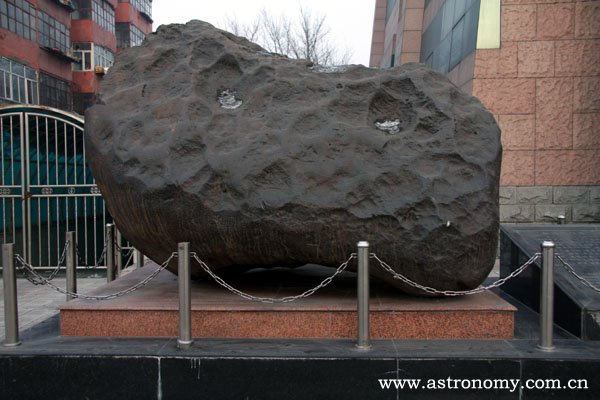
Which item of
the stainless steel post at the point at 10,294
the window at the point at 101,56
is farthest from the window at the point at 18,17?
the stainless steel post at the point at 10,294

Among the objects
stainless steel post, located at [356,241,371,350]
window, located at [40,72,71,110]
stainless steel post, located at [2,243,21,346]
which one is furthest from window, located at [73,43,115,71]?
stainless steel post, located at [356,241,371,350]

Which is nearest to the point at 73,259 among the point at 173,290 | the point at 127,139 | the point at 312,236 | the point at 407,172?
the point at 173,290

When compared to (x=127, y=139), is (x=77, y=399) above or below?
below

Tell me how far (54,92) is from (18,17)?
492cm

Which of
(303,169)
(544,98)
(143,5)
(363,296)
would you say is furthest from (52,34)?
(363,296)

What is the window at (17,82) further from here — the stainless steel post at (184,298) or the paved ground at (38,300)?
the stainless steel post at (184,298)

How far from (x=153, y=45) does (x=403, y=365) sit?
3.74m

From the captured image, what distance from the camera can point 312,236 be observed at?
14.3 feet

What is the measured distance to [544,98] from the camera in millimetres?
9414

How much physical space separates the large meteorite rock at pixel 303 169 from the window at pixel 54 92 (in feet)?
77.6

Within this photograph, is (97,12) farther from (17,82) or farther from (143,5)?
(17,82)

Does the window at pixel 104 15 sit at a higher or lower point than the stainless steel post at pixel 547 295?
higher

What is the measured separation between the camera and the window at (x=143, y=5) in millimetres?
36844

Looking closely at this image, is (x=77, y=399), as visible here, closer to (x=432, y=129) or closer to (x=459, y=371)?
(x=459, y=371)
